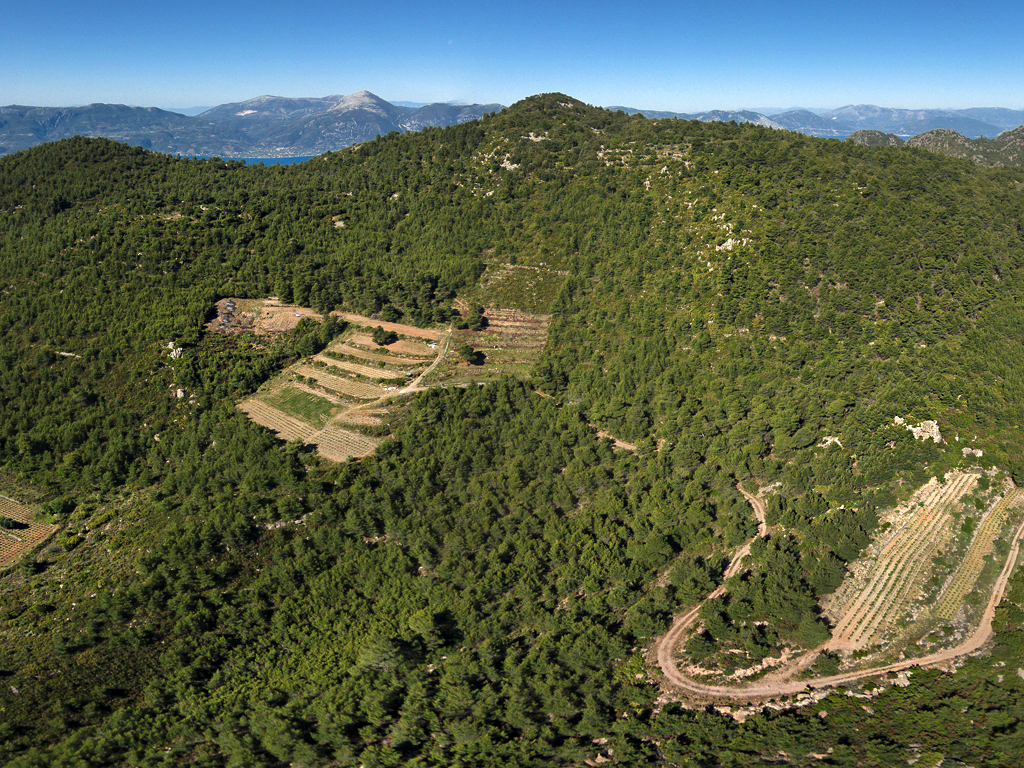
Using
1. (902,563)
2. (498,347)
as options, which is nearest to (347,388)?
(498,347)

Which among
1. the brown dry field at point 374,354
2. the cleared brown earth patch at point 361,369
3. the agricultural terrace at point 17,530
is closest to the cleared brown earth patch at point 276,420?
the cleared brown earth patch at point 361,369

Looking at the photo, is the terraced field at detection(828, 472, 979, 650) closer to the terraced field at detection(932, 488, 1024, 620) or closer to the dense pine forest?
the terraced field at detection(932, 488, 1024, 620)

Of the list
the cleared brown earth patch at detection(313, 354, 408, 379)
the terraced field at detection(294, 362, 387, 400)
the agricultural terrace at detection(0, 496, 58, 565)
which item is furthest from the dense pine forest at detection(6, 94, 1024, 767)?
the terraced field at detection(294, 362, 387, 400)

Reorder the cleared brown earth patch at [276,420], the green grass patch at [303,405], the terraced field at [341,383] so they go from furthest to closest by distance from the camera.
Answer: the terraced field at [341,383], the green grass patch at [303,405], the cleared brown earth patch at [276,420]

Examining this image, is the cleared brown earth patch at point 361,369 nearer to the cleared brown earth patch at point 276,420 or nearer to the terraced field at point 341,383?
the terraced field at point 341,383

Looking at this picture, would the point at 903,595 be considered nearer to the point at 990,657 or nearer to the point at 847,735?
the point at 990,657

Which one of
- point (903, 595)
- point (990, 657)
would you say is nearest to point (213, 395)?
point (903, 595)

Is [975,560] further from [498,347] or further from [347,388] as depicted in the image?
[347,388]
